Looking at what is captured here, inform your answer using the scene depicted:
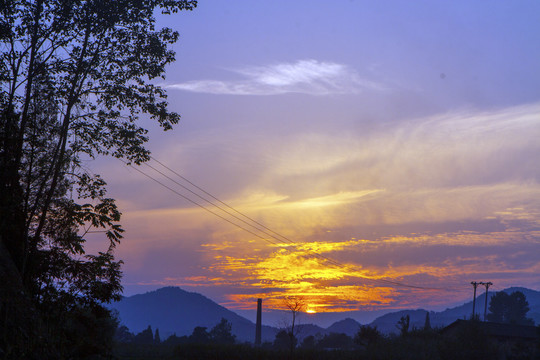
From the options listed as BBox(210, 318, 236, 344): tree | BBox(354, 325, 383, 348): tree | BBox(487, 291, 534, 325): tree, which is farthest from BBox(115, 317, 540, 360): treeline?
BBox(487, 291, 534, 325): tree

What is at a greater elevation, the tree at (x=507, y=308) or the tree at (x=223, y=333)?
the tree at (x=507, y=308)

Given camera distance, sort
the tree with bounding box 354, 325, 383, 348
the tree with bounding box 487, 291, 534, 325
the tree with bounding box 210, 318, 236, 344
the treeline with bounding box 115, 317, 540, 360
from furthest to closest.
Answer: the tree with bounding box 487, 291, 534, 325, the tree with bounding box 210, 318, 236, 344, the tree with bounding box 354, 325, 383, 348, the treeline with bounding box 115, 317, 540, 360

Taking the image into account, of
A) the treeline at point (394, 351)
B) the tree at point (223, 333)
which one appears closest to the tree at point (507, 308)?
the tree at point (223, 333)

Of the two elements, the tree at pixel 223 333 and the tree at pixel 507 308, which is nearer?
the tree at pixel 223 333

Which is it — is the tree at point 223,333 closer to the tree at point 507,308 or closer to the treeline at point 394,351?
the treeline at point 394,351

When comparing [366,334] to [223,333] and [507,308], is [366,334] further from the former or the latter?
[507,308]

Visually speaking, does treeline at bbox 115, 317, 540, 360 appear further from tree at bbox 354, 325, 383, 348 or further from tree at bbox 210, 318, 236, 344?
tree at bbox 210, 318, 236, 344

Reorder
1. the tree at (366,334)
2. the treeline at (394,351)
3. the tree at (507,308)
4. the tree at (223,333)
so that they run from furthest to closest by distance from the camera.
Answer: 1. the tree at (507,308)
2. the tree at (223,333)
3. the tree at (366,334)
4. the treeline at (394,351)

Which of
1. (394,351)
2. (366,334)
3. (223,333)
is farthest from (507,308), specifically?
(394,351)

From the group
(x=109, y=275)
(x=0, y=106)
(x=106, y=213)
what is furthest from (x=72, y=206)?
(x=0, y=106)

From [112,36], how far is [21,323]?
12.2 meters

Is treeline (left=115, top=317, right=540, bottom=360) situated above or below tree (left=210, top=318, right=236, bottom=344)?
above

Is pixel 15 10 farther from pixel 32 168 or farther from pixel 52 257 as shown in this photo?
pixel 52 257

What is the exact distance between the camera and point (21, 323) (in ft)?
50.2
